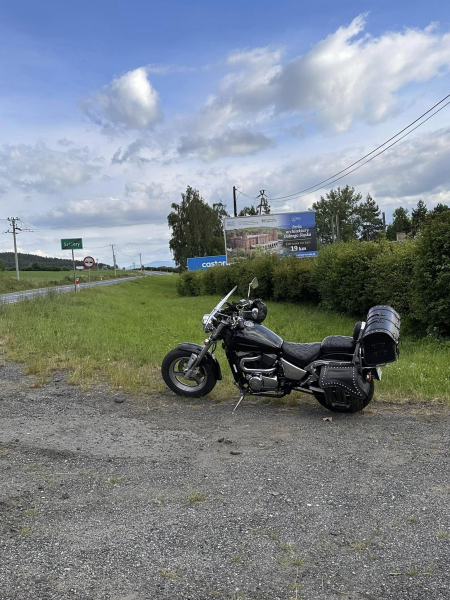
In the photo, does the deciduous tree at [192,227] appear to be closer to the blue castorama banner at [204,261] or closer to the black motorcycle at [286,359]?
the blue castorama banner at [204,261]

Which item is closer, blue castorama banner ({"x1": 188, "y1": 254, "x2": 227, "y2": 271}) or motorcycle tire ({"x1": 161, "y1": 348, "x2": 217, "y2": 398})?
motorcycle tire ({"x1": 161, "y1": 348, "x2": 217, "y2": 398})

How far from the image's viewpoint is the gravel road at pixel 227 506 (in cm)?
256

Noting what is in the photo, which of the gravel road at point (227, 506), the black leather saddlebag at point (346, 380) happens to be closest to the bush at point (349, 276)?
the black leather saddlebag at point (346, 380)

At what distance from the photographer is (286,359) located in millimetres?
5543

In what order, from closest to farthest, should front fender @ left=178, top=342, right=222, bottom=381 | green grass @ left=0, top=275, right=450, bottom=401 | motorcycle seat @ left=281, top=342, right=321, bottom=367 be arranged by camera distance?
motorcycle seat @ left=281, top=342, right=321, bottom=367 < front fender @ left=178, top=342, right=222, bottom=381 < green grass @ left=0, top=275, right=450, bottom=401

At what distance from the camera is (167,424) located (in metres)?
5.32

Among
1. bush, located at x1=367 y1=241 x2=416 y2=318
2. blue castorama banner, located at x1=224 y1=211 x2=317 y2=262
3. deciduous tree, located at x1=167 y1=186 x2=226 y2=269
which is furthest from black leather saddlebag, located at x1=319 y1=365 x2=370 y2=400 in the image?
deciduous tree, located at x1=167 y1=186 x2=226 y2=269

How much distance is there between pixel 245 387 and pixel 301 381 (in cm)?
75

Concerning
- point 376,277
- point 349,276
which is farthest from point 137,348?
point 349,276

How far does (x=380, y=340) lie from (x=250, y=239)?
3391 cm

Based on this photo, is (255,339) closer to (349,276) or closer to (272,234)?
(349,276)

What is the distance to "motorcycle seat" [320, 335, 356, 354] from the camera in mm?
5266

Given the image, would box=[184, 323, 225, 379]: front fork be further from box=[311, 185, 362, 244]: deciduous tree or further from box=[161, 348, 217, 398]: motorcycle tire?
box=[311, 185, 362, 244]: deciduous tree

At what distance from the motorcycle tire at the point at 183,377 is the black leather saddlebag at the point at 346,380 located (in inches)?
62.9
